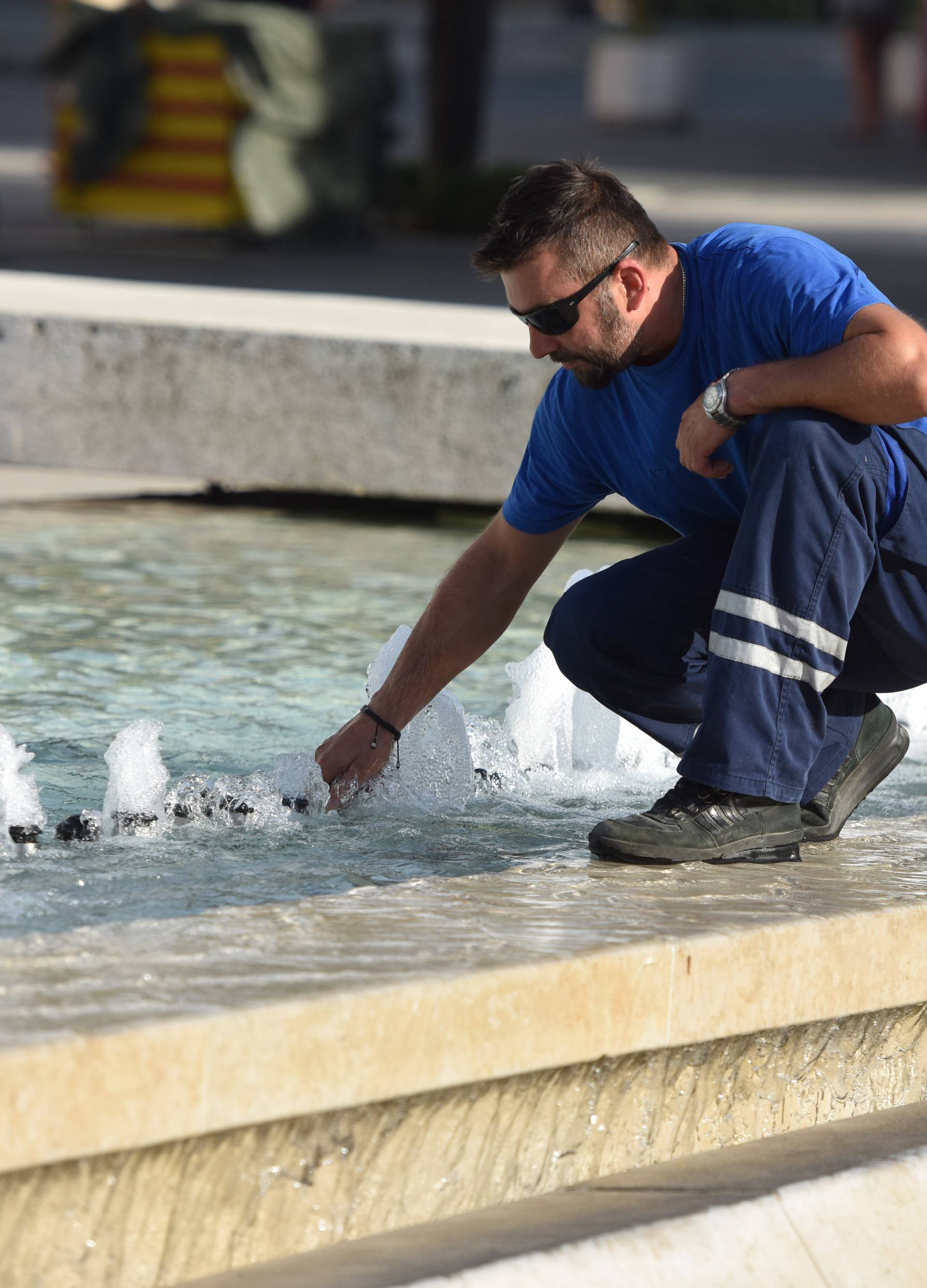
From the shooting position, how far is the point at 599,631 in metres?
3.10

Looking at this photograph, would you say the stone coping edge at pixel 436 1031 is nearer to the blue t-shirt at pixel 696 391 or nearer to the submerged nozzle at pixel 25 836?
the blue t-shirt at pixel 696 391

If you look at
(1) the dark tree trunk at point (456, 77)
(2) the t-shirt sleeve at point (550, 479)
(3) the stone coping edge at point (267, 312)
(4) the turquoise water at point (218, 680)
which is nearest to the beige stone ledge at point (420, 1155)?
(4) the turquoise water at point (218, 680)

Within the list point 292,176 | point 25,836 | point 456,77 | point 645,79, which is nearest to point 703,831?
point 25,836

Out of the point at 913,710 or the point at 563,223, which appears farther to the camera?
the point at 913,710

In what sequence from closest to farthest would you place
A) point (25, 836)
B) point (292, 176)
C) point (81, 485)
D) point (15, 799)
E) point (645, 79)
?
point (25, 836) < point (15, 799) < point (81, 485) < point (292, 176) < point (645, 79)

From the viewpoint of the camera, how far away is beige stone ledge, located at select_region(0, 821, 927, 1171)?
1950 mm

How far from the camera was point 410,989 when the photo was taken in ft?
6.89

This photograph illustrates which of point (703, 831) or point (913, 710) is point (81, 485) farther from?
point (703, 831)

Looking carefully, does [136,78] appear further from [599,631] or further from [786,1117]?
[786,1117]

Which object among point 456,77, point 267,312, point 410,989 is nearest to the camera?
point 410,989

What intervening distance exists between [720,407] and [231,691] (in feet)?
4.98

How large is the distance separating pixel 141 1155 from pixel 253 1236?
0.18m

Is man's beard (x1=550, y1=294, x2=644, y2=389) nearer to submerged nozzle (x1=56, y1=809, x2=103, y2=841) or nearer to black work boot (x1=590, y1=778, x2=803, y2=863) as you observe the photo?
black work boot (x1=590, y1=778, x2=803, y2=863)

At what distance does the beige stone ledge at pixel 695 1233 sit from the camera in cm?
207
